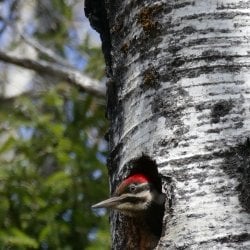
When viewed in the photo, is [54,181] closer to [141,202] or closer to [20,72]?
[141,202]

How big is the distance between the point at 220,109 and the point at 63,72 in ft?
15.9

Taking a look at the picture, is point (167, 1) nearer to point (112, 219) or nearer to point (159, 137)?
point (159, 137)

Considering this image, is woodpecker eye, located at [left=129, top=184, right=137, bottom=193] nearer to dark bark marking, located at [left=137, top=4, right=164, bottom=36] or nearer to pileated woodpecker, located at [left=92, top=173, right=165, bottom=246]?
pileated woodpecker, located at [left=92, top=173, right=165, bottom=246]

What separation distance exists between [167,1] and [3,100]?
6.86 m

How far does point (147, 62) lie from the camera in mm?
2891

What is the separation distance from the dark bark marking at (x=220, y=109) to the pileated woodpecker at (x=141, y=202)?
41 cm

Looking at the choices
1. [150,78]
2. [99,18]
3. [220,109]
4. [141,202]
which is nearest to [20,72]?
[99,18]

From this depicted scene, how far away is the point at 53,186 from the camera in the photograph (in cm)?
565

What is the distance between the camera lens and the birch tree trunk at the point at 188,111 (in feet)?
8.24

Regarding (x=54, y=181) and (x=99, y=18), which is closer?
(x=99, y=18)

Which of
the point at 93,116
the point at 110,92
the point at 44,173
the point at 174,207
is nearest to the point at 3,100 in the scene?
the point at 44,173

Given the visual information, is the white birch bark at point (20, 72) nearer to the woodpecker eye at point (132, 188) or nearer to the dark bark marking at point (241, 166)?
the woodpecker eye at point (132, 188)

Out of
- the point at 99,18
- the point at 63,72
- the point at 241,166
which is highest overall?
the point at 63,72

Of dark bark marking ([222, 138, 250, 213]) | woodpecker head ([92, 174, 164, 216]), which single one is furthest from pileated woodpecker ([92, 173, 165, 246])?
dark bark marking ([222, 138, 250, 213])
